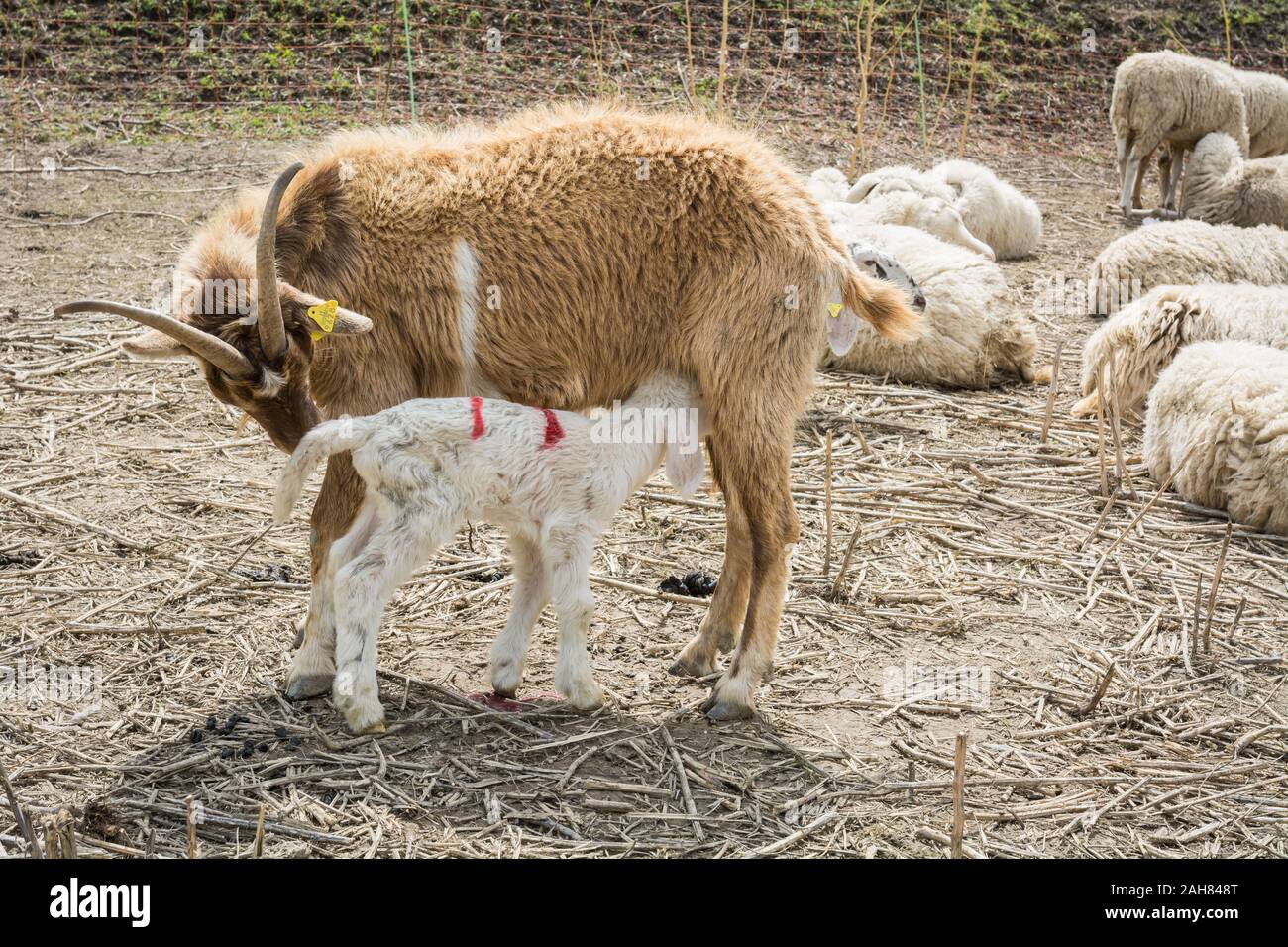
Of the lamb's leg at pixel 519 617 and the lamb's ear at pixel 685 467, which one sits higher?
the lamb's ear at pixel 685 467

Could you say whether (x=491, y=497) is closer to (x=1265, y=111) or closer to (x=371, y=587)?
(x=371, y=587)

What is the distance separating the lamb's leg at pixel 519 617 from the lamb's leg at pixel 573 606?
0.43 ft

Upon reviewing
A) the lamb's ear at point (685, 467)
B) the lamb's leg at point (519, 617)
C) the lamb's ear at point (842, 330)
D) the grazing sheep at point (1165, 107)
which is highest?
the grazing sheep at point (1165, 107)

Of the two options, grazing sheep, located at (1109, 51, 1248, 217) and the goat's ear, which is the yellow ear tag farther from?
grazing sheep, located at (1109, 51, 1248, 217)

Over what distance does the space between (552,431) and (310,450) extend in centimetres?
77

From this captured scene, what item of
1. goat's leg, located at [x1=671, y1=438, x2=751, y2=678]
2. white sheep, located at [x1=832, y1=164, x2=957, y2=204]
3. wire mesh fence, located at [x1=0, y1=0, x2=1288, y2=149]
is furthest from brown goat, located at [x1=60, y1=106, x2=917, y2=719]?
wire mesh fence, located at [x1=0, y1=0, x2=1288, y2=149]

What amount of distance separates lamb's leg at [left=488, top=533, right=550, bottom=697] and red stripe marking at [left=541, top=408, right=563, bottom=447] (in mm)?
340

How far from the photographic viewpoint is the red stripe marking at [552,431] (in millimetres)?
4277

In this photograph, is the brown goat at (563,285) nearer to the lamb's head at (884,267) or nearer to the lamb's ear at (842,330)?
the lamb's ear at (842,330)

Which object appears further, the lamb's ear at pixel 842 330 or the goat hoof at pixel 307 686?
the lamb's ear at pixel 842 330

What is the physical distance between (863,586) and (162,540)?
9.75 feet

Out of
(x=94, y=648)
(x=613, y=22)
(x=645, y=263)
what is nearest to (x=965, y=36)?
(x=613, y=22)

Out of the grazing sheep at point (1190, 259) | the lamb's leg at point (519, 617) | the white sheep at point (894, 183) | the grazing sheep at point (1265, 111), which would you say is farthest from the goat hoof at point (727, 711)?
the grazing sheep at point (1265, 111)

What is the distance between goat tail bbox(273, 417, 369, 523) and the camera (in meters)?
4.00
